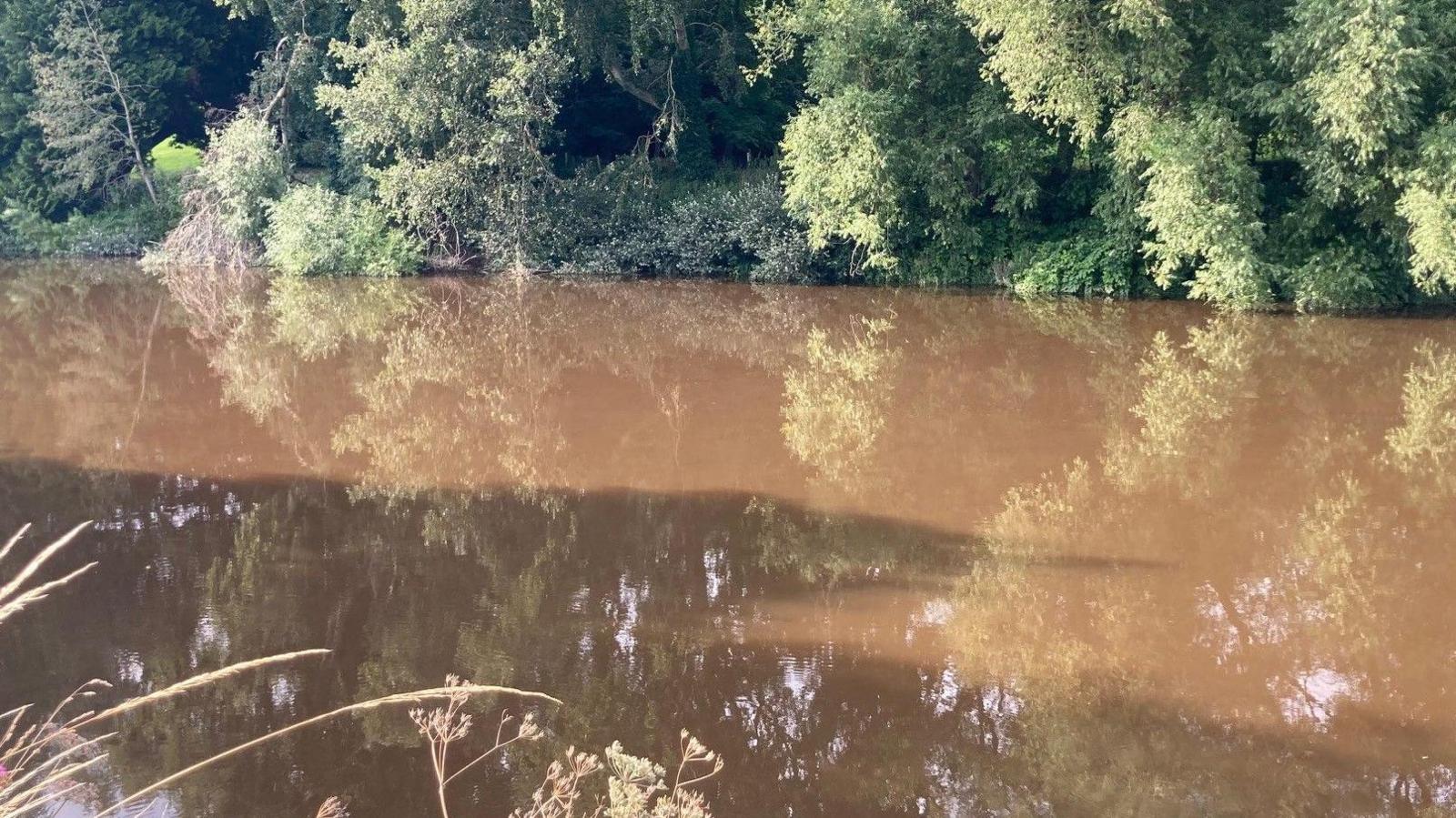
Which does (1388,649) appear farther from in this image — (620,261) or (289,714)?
(620,261)

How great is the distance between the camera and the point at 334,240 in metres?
23.1

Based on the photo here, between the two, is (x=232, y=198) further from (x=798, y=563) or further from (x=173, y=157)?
(x=798, y=563)

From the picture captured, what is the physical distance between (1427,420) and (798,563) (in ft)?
21.4

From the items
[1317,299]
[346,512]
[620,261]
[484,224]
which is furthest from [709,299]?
[346,512]

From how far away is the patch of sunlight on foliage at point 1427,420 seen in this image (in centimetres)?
961

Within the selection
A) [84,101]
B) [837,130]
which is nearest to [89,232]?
[84,101]

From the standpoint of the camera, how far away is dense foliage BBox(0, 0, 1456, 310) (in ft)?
52.3

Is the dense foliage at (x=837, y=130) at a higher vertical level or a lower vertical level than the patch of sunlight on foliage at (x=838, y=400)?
Result: higher

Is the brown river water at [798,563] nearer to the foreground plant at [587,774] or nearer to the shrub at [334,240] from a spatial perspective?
the foreground plant at [587,774]

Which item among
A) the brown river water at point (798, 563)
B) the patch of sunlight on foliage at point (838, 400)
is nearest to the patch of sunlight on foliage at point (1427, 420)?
the brown river water at point (798, 563)

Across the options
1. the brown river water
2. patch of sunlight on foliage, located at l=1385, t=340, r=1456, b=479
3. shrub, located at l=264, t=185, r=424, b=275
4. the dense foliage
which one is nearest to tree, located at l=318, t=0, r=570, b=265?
the dense foliage

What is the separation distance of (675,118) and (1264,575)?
55.0ft

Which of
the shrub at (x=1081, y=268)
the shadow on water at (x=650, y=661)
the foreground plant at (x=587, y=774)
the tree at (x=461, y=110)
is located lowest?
the shrub at (x=1081, y=268)

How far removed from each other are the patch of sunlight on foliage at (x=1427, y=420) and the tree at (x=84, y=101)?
84.5 ft
